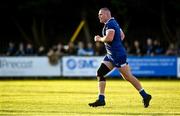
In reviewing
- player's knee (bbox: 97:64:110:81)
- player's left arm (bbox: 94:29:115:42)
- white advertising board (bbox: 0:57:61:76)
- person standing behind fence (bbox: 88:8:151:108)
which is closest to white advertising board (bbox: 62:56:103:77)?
white advertising board (bbox: 0:57:61:76)

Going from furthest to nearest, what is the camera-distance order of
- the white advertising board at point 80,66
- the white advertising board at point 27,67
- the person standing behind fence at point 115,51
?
1. the white advertising board at point 27,67
2. the white advertising board at point 80,66
3. the person standing behind fence at point 115,51

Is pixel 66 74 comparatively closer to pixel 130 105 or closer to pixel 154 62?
pixel 154 62

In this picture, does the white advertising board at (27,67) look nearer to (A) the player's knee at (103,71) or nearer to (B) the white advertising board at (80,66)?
Result: (B) the white advertising board at (80,66)

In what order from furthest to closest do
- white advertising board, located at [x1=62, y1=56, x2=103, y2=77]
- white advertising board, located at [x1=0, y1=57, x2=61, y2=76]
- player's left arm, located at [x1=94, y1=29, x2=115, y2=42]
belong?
white advertising board, located at [x1=0, y1=57, x2=61, y2=76] → white advertising board, located at [x1=62, y1=56, x2=103, y2=77] → player's left arm, located at [x1=94, y1=29, x2=115, y2=42]

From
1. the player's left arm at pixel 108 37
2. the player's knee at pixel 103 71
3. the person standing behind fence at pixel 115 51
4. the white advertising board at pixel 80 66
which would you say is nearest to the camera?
the player's left arm at pixel 108 37

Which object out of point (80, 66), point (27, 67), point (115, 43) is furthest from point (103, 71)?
point (27, 67)

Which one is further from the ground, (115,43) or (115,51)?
(115,43)

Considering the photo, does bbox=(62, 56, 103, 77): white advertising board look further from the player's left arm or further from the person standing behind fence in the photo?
the player's left arm

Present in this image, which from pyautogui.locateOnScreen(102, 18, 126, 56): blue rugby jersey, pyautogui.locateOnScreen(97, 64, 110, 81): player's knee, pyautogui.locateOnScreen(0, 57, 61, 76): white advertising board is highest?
pyautogui.locateOnScreen(102, 18, 126, 56): blue rugby jersey

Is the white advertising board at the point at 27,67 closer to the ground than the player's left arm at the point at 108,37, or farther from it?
closer to the ground

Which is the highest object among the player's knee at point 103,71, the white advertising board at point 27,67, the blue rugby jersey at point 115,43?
the blue rugby jersey at point 115,43

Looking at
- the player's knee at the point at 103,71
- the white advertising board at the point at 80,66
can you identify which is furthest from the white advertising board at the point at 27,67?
the player's knee at the point at 103,71

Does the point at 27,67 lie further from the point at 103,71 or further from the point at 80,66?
the point at 103,71

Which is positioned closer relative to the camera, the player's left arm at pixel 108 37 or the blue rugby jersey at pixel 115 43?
the player's left arm at pixel 108 37
